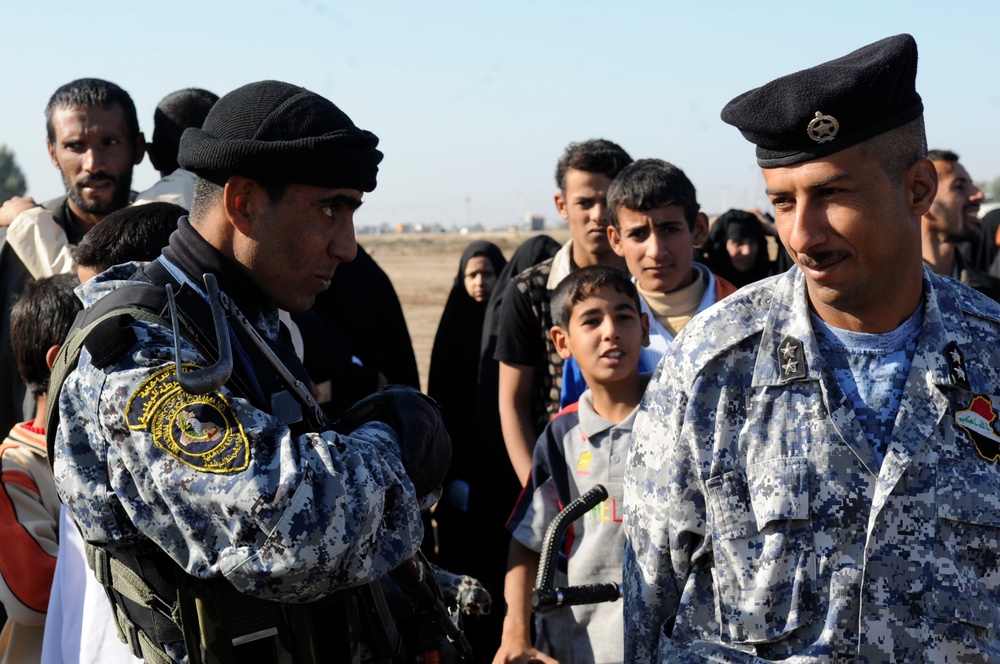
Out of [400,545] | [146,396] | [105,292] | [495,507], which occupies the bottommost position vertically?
[495,507]

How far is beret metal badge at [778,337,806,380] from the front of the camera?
2.07 metres

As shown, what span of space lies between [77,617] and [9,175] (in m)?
78.5

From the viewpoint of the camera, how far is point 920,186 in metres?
A: 2.16

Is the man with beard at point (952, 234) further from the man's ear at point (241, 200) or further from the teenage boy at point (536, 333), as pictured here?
the man's ear at point (241, 200)

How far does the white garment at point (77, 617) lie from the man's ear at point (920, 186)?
1931mm

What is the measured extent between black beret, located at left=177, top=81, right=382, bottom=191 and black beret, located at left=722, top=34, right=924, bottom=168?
0.82 meters

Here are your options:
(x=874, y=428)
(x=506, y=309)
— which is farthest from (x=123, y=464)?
(x=506, y=309)

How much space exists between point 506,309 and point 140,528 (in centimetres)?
248

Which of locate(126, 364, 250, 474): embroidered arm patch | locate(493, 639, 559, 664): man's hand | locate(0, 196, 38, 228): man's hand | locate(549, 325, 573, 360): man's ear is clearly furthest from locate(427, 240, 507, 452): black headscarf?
locate(126, 364, 250, 474): embroidered arm patch

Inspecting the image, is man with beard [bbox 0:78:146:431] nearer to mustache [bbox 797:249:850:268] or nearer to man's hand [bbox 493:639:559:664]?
man's hand [bbox 493:639:559:664]


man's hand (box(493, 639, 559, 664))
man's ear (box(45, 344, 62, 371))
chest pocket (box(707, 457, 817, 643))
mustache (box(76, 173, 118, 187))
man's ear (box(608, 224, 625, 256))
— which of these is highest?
mustache (box(76, 173, 118, 187))

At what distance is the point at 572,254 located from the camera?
14.5 feet

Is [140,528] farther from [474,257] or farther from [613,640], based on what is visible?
[474,257]

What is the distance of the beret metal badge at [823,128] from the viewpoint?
205 cm
